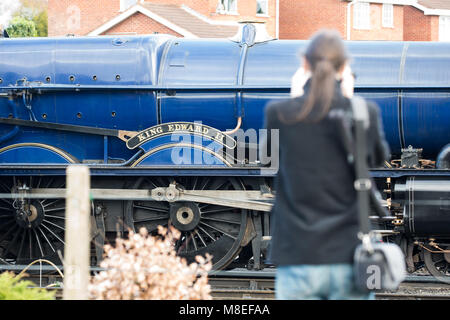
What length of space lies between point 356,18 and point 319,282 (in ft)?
134

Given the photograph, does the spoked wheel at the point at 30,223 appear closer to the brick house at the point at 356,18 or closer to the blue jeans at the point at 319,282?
the blue jeans at the point at 319,282

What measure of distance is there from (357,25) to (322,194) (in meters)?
40.4

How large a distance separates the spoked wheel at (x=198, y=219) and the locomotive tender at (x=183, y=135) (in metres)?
0.02

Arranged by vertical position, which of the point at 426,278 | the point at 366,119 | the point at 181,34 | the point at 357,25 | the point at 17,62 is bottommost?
the point at 426,278

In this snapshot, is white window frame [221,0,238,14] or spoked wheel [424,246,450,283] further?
white window frame [221,0,238,14]

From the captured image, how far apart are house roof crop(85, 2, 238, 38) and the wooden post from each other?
27229 millimetres

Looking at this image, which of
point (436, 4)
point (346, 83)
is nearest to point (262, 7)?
point (436, 4)

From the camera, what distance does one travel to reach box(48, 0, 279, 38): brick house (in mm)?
32938

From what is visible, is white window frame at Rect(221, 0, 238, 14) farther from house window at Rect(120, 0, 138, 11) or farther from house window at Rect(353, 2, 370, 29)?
house window at Rect(353, 2, 370, 29)

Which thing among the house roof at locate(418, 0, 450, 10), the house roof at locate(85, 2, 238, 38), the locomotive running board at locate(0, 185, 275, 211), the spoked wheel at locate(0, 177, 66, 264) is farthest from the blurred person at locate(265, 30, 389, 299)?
the house roof at locate(418, 0, 450, 10)

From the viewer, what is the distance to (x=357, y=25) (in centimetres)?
4306

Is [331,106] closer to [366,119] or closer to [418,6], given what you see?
[366,119]
